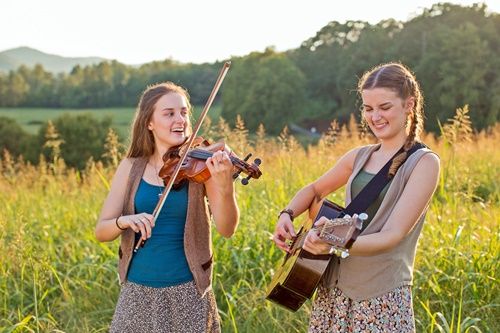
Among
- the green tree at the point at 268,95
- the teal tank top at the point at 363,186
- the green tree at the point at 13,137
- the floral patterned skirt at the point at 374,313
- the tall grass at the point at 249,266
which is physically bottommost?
the green tree at the point at 13,137

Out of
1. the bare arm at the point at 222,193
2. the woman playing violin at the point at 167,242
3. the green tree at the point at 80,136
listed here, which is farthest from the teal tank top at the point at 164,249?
the green tree at the point at 80,136

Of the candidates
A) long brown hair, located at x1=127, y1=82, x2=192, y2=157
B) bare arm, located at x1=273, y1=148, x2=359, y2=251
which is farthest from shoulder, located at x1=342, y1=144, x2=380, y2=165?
long brown hair, located at x1=127, y1=82, x2=192, y2=157

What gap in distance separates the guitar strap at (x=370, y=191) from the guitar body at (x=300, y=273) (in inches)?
1.9

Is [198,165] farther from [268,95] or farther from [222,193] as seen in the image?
[268,95]

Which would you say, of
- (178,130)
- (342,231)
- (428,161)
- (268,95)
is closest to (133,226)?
(178,130)

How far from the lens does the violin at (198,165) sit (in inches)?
105

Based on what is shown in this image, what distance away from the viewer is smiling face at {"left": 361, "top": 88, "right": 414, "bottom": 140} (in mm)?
2352

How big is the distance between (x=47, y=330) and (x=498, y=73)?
29319 millimetres

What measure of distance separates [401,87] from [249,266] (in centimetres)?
223

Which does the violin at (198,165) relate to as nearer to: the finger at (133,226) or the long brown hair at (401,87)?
the finger at (133,226)

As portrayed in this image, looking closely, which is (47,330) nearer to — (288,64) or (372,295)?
(372,295)

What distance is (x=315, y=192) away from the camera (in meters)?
2.71

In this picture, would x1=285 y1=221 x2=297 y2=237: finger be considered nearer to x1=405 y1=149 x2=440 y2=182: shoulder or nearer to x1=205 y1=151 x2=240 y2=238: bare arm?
x1=205 y1=151 x2=240 y2=238: bare arm

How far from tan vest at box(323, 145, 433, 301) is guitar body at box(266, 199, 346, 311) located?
0.31ft
